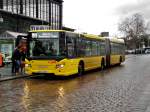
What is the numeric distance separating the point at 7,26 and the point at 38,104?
1347 inches

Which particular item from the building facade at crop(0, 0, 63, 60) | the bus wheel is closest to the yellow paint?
the bus wheel

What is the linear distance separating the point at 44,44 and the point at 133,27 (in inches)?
4736

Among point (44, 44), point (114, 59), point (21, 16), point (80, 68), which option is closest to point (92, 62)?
point (80, 68)

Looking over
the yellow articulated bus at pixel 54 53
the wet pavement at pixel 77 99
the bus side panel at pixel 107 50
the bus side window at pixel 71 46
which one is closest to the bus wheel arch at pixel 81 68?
the yellow articulated bus at pixel 54 53

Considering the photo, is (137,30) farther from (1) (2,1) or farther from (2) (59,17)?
(1) (2,1)

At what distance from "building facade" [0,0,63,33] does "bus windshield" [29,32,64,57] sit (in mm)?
19702

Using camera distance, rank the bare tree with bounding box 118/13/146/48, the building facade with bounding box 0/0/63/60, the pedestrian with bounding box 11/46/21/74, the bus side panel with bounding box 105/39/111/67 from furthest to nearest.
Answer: the bare tree with bounding box 118/13/146/48 < the building facade with bounding box 0/0/63/60 < the bus side panel with bounding box 105/39/111/67 < the pedestrian with bounding box 11/46/21/74

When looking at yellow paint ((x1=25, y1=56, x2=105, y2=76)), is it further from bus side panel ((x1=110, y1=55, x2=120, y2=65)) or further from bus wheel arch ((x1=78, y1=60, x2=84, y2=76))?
bus side panel ((x1=110, y1=55, x2=120, y2=65))

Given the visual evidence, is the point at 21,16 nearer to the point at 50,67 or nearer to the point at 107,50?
the point at 107,50

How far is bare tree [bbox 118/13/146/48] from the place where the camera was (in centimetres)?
13900

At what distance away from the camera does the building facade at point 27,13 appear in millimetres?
46906

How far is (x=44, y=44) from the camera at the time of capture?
22453 millimetres

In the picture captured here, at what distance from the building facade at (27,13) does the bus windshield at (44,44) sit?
64.6 ft

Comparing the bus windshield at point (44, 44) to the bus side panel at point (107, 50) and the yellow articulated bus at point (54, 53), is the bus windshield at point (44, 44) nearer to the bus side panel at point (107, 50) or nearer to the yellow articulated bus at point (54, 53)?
the yellow articulated bus at point (54, 53)
